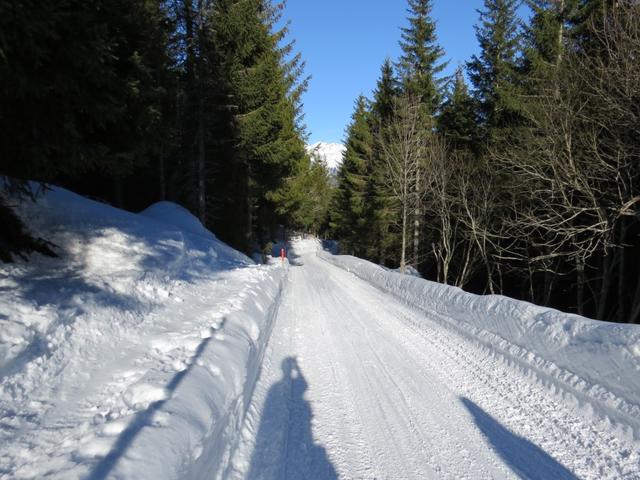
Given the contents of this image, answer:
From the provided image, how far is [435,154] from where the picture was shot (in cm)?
1697

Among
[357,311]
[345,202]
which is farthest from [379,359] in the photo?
[345,202]

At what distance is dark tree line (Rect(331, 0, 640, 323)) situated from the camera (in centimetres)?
908

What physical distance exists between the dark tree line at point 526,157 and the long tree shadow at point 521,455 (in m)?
7.35

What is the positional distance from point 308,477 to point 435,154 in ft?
54.0

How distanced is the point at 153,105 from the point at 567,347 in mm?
7625

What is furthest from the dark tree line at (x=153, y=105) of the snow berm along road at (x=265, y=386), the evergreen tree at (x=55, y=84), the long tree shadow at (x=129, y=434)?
the long tree shadow at (x=129, y=434)

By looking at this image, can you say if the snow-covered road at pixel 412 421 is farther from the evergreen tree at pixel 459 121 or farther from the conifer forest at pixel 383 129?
A: the evergreen tree at pixel 459 121

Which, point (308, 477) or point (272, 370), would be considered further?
point (272, 370)

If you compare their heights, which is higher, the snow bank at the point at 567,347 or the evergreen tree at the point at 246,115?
the evergreen tree at the point at 246,115

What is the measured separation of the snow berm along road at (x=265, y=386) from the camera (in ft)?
8.63

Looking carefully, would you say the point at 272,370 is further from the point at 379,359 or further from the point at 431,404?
the point at 431,404

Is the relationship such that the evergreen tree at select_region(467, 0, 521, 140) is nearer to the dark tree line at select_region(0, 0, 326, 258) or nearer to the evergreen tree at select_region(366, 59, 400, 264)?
the evergreen tree at select_region(366, 59, 400, 264)

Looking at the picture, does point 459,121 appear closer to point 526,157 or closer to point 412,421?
point 526,157

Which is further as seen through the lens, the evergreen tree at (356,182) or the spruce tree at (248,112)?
the evergreen tree at (356,182)
